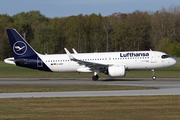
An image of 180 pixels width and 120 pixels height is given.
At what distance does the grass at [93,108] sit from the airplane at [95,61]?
1429cm

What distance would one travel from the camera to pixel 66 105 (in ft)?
50.1

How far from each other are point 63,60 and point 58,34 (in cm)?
8067

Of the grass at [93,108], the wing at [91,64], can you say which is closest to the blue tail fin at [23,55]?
the wing at [91,64]

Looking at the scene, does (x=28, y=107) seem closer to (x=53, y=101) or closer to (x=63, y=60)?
(x=53, y=101)

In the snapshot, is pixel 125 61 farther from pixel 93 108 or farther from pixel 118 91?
pixel 93 108

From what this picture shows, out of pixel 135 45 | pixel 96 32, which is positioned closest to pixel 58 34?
pixel 96 32

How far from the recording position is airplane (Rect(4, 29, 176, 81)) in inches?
1256

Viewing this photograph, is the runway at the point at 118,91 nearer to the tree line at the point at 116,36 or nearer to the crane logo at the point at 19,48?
the crane logo at the point at 19,48

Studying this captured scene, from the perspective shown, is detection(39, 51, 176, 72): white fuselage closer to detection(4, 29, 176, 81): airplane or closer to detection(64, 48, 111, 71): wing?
detection(4, 29, 176, 81): airplane

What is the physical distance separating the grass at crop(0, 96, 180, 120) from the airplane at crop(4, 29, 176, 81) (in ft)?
46.9

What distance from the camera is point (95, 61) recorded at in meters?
32.8

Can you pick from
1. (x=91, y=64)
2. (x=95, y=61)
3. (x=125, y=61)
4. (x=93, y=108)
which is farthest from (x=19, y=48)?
(x=93, y=108)

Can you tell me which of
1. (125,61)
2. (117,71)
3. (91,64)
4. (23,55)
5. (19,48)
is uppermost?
(19,48)

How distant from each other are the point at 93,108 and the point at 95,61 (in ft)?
60.9
